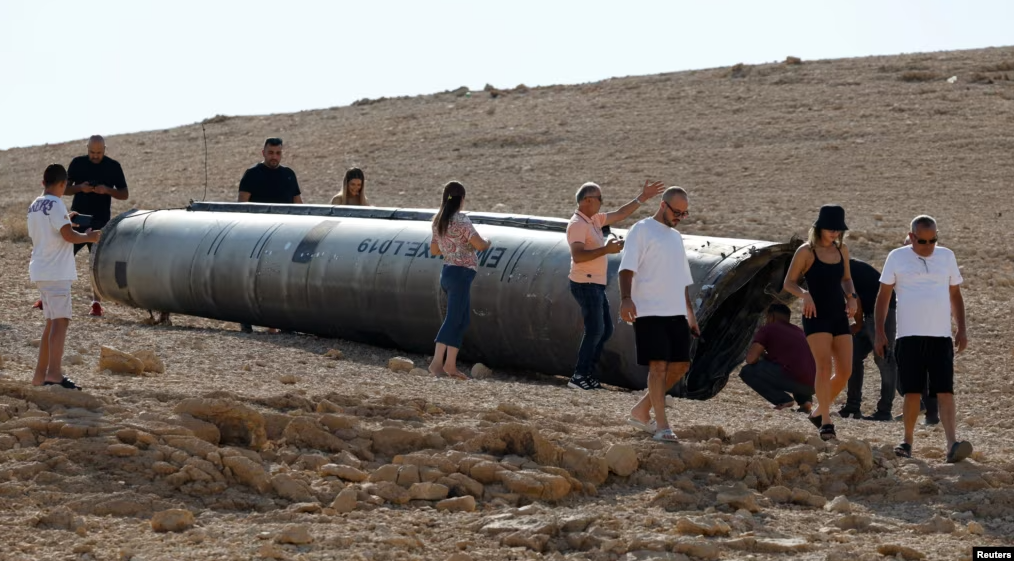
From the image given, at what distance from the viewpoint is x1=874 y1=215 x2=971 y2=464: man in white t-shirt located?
7.96 meters

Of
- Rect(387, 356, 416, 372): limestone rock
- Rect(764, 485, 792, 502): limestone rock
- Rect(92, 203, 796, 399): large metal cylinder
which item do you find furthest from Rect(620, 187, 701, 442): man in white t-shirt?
Rect(387, 356, 416, 372): limestone rock

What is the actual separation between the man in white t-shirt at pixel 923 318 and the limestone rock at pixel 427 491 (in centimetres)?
277

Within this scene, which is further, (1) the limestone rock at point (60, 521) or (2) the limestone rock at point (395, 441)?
(2) the limestone rock at point (395, 441)

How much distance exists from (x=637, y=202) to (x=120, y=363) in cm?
363

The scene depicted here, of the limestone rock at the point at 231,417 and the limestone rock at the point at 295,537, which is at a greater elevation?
the limestone rock at the point at 231,417

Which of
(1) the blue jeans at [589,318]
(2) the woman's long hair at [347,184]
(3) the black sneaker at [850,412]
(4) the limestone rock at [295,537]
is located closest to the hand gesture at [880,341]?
(3) the black sneaker at [850,412]

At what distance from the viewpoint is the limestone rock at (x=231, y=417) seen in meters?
7.45

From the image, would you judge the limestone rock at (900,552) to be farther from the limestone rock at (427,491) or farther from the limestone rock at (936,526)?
the limestone rock at (427,491)

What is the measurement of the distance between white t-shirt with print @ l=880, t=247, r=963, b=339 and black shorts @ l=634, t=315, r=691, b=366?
1271mm

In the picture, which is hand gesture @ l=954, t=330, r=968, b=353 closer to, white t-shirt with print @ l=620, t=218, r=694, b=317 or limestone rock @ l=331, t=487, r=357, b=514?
white t-shirt with print @ l=620, t=218, r=694, b=317

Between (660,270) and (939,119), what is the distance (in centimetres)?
1935

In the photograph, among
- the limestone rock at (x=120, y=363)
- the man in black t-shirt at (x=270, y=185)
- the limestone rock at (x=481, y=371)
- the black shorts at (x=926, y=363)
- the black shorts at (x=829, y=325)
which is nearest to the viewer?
the black shorts at (x=926, y=363)

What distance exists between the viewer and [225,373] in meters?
9.67

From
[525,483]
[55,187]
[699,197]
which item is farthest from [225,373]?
[699,197]
